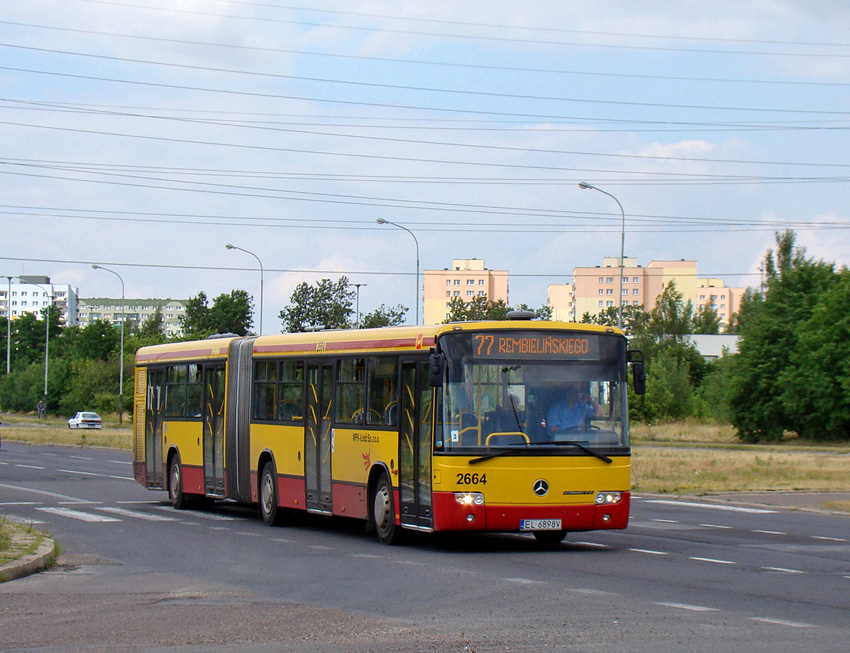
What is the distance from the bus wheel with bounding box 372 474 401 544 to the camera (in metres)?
15.8

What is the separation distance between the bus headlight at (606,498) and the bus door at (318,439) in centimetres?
430

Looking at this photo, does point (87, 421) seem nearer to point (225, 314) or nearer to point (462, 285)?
point (225, 314)

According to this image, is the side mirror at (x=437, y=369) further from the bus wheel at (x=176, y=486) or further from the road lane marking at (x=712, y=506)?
the bus wheel at (x=176, y=486)

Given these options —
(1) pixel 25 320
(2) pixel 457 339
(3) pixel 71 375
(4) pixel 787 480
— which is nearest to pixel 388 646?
(2) pixel 457 339

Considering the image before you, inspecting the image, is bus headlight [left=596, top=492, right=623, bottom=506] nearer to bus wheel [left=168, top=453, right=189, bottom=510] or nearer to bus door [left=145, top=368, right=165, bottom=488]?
bus wheel [left=168, top=453, right=189, bottom=510]

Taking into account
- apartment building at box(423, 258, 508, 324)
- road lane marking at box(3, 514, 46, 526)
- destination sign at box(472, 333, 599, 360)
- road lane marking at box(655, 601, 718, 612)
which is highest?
apartment building at box(423, 258, 508, 324)

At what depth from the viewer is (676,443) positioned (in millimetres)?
56250

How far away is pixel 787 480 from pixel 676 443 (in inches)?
1064

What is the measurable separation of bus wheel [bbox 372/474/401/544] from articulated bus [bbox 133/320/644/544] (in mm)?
25

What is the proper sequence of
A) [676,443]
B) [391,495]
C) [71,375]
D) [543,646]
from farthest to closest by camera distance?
[71,375] < [676,443] < [391,495] < [543,646]

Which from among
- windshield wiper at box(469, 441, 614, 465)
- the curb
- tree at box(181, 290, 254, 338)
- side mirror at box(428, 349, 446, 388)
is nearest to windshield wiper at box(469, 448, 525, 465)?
windshield wiper at box(469, 441, 614, 465)

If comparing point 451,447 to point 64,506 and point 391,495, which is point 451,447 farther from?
point 64,506

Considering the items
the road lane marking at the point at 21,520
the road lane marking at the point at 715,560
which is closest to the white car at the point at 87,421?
the road lane marking at the point at 21,520

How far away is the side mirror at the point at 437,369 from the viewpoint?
14602 mm
